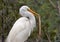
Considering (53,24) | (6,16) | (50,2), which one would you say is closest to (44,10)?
(50,2)

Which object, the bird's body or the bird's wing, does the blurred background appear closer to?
the bird's body

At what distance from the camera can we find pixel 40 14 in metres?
8.70

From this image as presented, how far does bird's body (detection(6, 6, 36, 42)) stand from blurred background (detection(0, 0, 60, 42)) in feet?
1.65

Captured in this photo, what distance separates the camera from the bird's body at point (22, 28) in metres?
7.71

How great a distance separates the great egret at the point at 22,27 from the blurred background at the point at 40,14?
1.64 ft

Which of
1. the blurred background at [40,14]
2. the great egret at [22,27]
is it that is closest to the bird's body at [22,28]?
the great egret at [22,27]

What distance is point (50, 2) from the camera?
8484 millimetres

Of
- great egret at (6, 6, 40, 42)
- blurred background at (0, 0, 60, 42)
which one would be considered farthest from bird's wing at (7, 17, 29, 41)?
blurred background at (0, 0, 60, 42)

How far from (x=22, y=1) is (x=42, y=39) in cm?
131

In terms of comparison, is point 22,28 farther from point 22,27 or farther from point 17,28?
point 17,28

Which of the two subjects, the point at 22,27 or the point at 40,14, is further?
the point at 40,14

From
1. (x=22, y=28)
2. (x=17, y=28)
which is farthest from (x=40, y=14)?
(x=17, y=28)

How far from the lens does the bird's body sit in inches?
304

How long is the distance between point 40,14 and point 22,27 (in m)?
1.09
